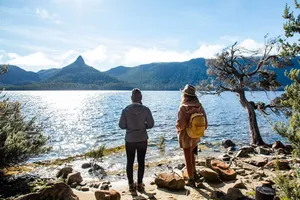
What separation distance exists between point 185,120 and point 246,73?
12.9m

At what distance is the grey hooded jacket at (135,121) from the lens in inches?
245

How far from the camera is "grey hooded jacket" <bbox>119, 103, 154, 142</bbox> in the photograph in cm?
623

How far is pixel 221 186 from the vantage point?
6996mm

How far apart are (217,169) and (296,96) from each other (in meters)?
3.94

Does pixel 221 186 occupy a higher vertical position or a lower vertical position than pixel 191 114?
lower

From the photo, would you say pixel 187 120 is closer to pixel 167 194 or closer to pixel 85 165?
pixel 167 194

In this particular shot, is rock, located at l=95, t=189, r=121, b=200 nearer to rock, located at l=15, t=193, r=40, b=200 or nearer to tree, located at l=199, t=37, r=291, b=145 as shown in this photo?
rock, located at l=15, t=193, r=40, b=200

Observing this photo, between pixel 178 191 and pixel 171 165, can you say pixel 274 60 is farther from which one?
pixel 178 191

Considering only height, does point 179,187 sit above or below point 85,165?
above

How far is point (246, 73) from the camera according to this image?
17.6 meters

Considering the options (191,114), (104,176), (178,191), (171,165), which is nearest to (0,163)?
(104,176)

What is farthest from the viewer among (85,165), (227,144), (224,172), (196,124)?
(227,144)

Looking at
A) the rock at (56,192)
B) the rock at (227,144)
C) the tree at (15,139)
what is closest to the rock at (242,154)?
the rock at (227,144)

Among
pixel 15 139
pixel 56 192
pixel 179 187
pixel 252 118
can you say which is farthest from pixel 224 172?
pixel 252 118
